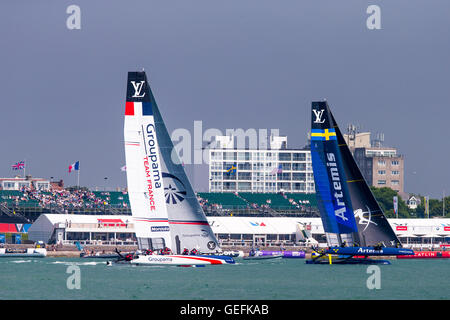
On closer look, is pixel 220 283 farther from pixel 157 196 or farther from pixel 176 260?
pixel 157 196

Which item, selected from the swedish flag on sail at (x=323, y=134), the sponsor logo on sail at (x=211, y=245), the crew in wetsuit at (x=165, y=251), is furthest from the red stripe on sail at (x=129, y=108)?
the swedish flag on sail at (x=323, y=134)

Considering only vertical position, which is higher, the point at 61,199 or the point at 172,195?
the point at 61,199

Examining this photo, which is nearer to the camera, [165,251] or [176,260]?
[176,260]

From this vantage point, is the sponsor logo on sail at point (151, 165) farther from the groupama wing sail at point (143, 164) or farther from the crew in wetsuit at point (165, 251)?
the crew in wetsuit at point (165, 251)

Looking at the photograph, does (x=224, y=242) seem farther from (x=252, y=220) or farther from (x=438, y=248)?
(x=438, y=248)

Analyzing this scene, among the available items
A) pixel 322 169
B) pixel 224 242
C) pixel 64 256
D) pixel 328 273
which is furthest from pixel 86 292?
pixel 224 242

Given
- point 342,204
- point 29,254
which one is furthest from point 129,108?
point 29,254

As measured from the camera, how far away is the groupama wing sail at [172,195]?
76125 millimetres

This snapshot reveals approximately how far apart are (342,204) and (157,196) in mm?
19897

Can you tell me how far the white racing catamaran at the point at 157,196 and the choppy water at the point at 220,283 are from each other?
1.57 meters

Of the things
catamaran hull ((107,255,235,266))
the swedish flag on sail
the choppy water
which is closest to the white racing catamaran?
catamaran hull ((107,255,235,266))

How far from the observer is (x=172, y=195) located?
256 ft

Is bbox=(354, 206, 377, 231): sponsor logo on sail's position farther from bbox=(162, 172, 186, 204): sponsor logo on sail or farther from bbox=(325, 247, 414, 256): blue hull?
bbox=(162, 172, 186, 204): sponsor logo on sail
